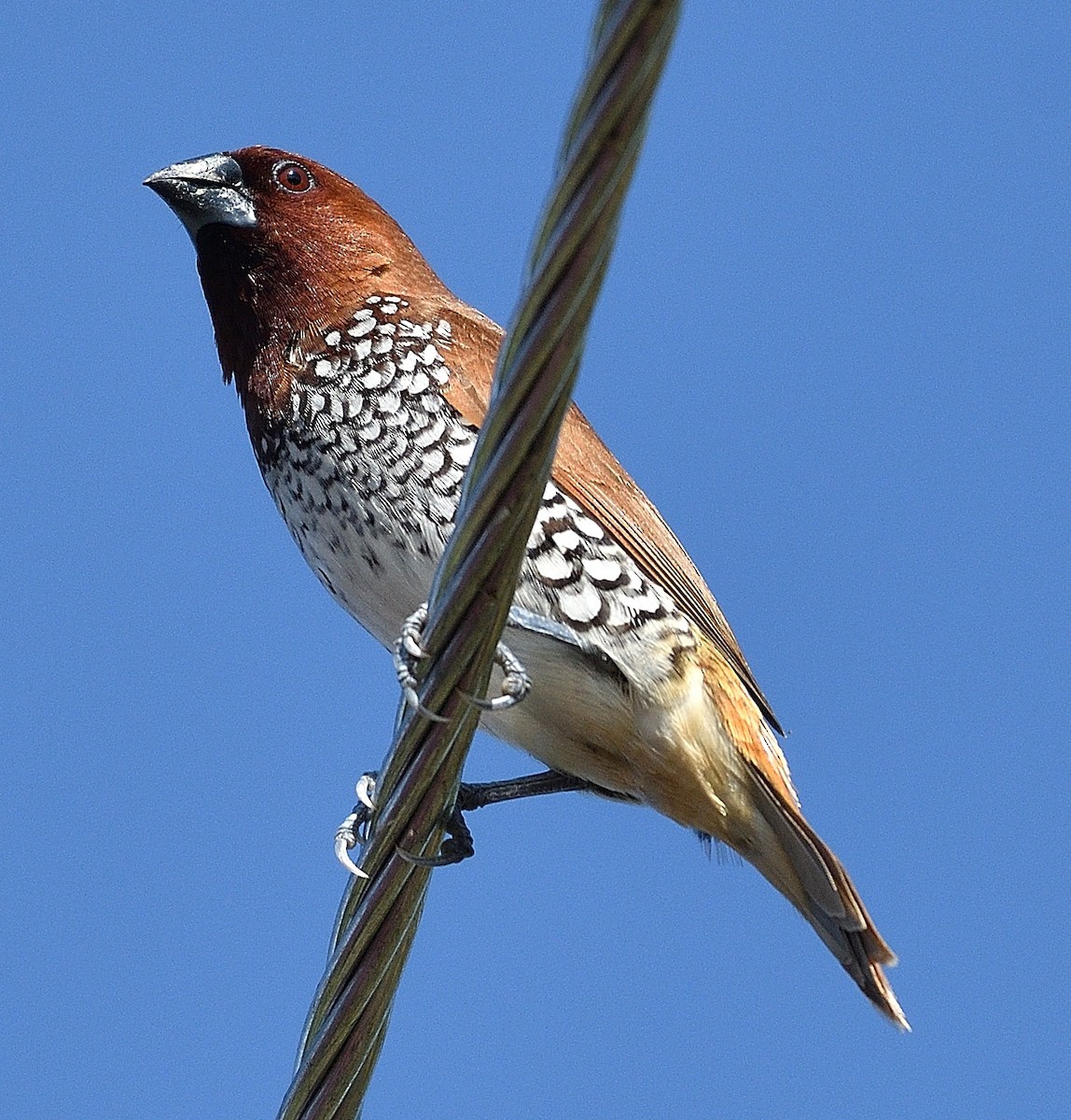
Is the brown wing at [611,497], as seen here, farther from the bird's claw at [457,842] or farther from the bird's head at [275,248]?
the bird's claw at [457,842]

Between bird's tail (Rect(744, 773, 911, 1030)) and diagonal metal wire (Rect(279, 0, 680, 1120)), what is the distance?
190 centimetres

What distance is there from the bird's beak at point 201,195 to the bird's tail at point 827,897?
2518 millimetres

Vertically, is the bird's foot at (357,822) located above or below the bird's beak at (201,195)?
below

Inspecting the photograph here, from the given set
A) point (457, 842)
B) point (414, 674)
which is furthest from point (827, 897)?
point (414, 674)

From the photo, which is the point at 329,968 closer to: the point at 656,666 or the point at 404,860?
the point at 404,860

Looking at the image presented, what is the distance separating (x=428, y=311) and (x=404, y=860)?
261cm

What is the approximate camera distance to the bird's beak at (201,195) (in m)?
5.34

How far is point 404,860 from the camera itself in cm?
276

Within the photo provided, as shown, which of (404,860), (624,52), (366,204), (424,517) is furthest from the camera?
(366,204)

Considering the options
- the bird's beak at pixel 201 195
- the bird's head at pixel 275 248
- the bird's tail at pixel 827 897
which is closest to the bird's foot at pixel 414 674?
the bird's tail at pixel 827 897

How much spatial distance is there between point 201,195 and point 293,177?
1.12 ft

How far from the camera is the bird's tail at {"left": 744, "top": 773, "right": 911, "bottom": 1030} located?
459cm

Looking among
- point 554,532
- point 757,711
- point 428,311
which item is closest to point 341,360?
point 428,311

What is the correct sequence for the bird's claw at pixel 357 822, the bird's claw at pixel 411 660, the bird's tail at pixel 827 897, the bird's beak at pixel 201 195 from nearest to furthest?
the bird's claw at pixel 411 660 → the bird's claw at pixel 357 822 → the bird's tail at pixel 827 897 → the bird's beak at pixel 201 195
